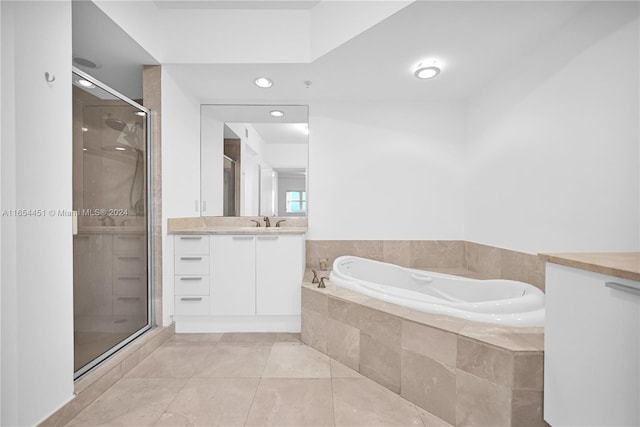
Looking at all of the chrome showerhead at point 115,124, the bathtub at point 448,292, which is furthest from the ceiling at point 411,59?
the bathtub at point 448,292

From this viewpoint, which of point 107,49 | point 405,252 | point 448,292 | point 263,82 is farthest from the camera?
point 405,252

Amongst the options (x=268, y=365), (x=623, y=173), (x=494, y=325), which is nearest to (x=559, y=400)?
(x=494, y=325)

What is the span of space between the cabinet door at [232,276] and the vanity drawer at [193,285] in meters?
Result: 0.05

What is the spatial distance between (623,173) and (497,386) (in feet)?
3.97

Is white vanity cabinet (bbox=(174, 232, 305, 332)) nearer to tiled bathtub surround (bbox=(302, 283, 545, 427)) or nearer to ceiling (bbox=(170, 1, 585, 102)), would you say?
tiled bathtub surround (bbox=(302, 283, 545, 427))

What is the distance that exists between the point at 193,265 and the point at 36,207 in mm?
1204

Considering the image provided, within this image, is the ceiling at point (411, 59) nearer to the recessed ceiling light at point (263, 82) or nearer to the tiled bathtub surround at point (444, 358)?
the recessed ceiling light at point (263, 82)

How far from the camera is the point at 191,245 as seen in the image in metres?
2.29

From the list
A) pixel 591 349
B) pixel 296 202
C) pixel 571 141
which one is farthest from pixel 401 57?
pixel 591 349

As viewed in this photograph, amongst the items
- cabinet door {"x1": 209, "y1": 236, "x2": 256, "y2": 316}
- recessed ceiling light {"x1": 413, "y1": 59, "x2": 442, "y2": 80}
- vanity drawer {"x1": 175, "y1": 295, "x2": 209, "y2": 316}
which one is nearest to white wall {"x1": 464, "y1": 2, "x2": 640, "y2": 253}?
recessed ceiling light {"x1": 413, "y1": 59, "x2": 442, "y2": 80}

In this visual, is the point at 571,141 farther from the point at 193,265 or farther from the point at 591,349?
the point at 193,265

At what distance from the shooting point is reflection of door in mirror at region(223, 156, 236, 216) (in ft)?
9.11

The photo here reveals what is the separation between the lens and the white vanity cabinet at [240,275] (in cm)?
228

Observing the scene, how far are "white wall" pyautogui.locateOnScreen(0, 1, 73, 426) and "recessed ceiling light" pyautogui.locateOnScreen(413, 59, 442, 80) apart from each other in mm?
2118
